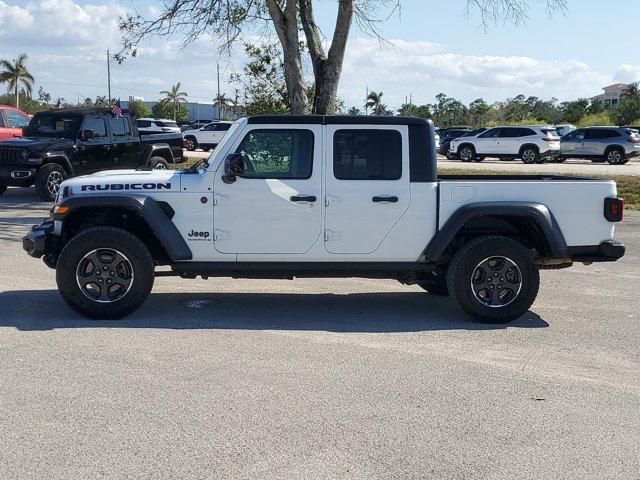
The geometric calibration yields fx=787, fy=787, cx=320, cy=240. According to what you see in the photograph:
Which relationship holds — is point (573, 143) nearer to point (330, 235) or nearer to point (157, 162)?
point (157, 162)

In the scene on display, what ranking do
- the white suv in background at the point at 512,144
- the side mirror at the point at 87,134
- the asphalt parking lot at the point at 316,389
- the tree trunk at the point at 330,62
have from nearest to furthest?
the asphalt parking lot at the point at 316,389 < the tree trunk at the point at 330,62 < the side mirror at the point at 87,134 < the white suv in background at the point at 512,144

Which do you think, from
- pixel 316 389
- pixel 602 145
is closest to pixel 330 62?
pixel 316 389

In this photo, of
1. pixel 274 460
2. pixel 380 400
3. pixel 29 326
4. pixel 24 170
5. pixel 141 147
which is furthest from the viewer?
pixel 141 147

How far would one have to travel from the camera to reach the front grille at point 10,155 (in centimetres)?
1636

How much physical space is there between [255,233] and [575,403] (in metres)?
3.17

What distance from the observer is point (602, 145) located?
Result: 32656 mm

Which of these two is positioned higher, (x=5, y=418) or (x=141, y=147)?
(x=141, y=147)

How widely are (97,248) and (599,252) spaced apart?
4.48 m

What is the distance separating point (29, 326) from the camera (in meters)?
6.70

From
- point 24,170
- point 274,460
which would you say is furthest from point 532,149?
point 274,460

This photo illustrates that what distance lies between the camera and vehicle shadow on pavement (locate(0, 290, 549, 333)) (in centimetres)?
687

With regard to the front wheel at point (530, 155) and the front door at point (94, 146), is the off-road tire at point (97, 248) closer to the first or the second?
the front door at point (94, 146)

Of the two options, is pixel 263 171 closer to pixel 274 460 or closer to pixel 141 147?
pixel 274 460

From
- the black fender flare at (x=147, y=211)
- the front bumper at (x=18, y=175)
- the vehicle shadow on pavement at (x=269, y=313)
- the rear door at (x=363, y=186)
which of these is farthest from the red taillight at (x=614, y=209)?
the front bumper at (x=18, y=175)
